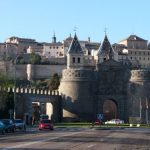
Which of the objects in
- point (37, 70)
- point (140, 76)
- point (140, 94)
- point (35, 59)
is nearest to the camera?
point (140, 94)

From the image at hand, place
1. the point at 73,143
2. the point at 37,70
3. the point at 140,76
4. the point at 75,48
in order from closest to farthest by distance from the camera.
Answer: the point at 73,143 → the point at 140,76 → the point at 75,48 → the point at 37,70

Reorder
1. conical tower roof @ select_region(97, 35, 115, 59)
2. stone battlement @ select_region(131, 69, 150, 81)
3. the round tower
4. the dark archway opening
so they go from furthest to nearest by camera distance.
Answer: conical tower roof @ select_region(97, 35, 115, 59), the dark archway opening, stone battlement @ select_region(131, 69, 150, 81), the round tower

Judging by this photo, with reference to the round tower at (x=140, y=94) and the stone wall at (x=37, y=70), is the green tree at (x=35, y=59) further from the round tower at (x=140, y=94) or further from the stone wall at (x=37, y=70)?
the round tower at (x=140, y=94)

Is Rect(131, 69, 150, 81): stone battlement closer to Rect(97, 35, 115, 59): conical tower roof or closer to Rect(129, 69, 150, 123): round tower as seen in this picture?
Rect(129, 69, 150, 123): round tower

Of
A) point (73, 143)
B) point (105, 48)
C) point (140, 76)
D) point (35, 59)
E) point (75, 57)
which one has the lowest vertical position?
point (73, 143)

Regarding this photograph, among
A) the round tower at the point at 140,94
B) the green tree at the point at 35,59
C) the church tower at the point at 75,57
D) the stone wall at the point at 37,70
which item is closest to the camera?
the round tower at the point at 140,94

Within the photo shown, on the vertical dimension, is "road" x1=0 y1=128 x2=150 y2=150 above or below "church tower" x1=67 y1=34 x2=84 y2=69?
below

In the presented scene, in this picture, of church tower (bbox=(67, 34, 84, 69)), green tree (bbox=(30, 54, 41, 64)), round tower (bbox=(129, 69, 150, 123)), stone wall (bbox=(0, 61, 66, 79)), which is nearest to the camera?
round tower (bbox=(129, 69, 150, 123))

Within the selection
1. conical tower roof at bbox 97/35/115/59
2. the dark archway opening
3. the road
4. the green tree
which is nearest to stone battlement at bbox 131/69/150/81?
the dark archway opening

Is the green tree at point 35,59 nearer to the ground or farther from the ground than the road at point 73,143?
farther from the ground

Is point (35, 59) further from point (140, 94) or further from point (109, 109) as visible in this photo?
point (140, 94)

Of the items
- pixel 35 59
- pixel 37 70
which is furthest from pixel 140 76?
pixel 35 59

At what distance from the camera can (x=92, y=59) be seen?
189 meters

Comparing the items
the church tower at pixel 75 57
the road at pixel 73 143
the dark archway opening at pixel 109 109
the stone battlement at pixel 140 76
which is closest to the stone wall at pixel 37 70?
the church tower at pixel 75 57
